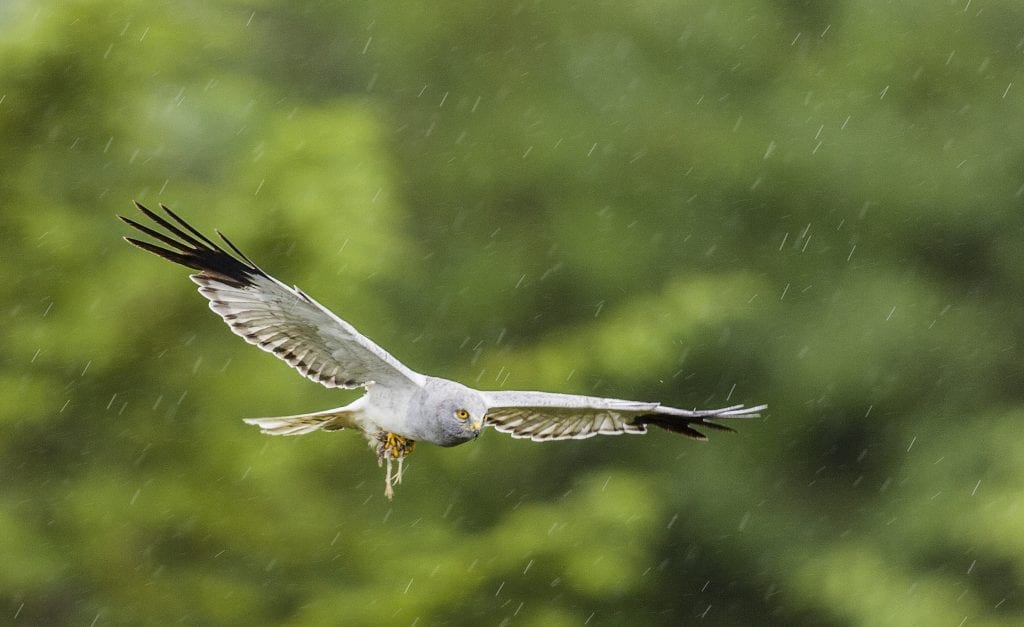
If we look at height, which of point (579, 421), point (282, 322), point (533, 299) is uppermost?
point (282, 322)

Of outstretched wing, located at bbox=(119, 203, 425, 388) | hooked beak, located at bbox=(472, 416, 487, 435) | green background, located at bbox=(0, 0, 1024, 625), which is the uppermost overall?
outstretched wing, located at bbox=(119, 203, 425, 388)

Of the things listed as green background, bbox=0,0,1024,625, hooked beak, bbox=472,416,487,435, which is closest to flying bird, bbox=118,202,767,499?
hooked beak, bbox=472,416,487,435

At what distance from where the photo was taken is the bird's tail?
5.96 m

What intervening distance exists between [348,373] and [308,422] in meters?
0.36

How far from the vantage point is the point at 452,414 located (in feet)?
18.1

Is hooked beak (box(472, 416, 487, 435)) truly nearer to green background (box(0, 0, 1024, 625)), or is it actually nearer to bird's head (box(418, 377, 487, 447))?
bird's head (box(418, 377, 487, 447))

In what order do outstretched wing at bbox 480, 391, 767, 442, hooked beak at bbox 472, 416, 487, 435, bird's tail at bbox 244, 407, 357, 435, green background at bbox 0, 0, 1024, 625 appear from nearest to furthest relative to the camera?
1. hooked beak at bbox 472, 416, 487, 435
2. bird's tail at bbox 244, 407, 357, 435
3. outstretched wing at bbox 480, 391, 767, 442
4. green background at bbox 0, 0, 1024, 625

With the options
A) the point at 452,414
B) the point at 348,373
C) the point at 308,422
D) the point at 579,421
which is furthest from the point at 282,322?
the point at 579,421

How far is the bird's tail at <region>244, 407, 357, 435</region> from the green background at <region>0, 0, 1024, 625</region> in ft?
7.58

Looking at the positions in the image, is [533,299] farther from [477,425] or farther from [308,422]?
[477,425]

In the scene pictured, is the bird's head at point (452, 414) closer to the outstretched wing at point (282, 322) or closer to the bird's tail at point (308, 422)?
the outstretched wing at point (282, 322)

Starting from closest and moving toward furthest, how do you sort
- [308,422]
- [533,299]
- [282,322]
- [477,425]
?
[477,425] < [282,322] < [308,422] < [533,299]

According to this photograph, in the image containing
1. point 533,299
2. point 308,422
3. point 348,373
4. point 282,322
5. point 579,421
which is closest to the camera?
point 282,322

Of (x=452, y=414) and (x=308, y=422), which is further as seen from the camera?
(x=308, y=422)
